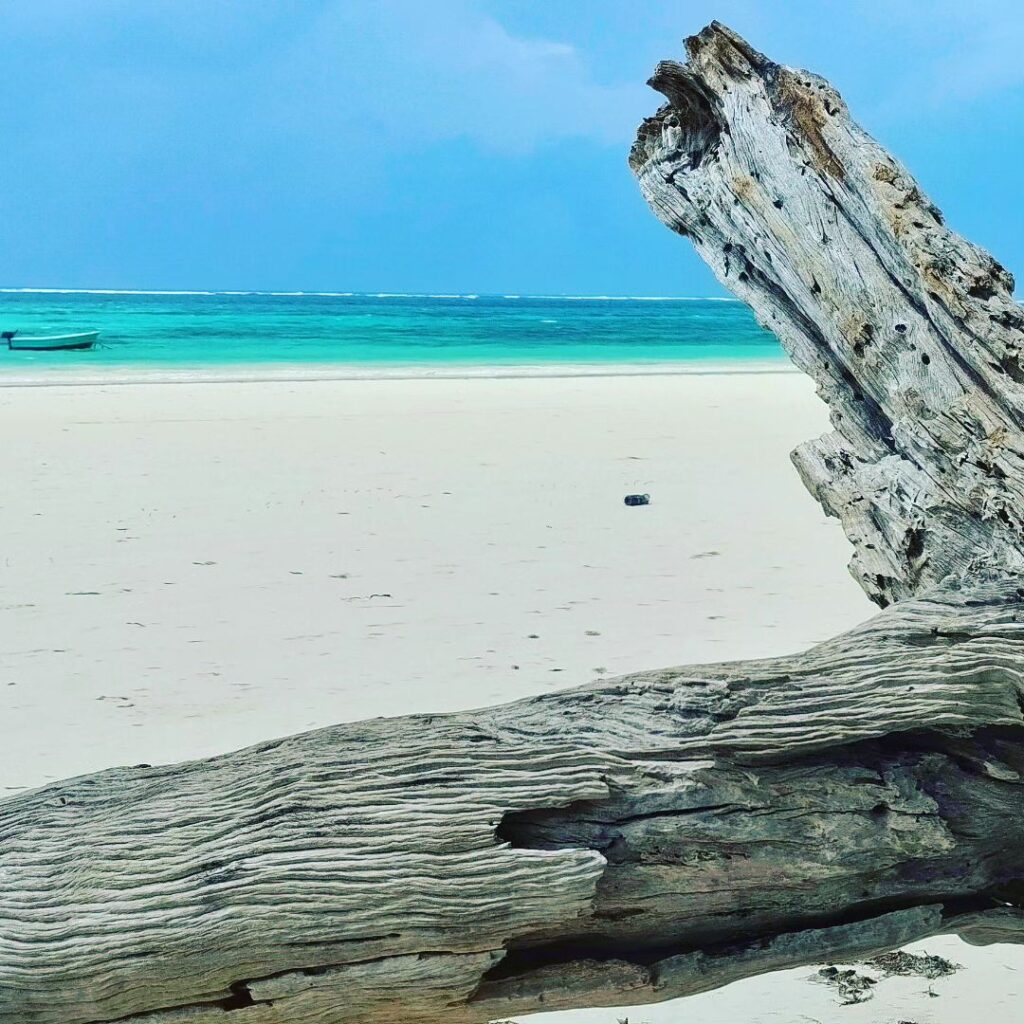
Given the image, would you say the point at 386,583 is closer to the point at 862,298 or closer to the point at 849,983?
the point at 849,983

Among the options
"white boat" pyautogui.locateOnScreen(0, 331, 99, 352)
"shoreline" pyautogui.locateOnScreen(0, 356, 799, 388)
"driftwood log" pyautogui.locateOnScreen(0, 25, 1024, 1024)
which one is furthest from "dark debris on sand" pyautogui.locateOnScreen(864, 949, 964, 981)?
"white boat" pyautogui.locateOnScreen(0, 331, 99, 352)

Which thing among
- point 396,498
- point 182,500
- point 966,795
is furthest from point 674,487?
point 966,795

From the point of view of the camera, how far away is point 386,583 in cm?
721

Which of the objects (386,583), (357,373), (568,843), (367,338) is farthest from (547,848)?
(367,338)

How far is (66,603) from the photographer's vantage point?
6.75m

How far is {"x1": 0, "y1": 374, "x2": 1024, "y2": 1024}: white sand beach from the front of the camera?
4.80 metres

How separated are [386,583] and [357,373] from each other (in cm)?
1974

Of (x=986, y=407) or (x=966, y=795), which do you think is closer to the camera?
(x=966, y=795)

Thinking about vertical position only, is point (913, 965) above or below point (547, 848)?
below

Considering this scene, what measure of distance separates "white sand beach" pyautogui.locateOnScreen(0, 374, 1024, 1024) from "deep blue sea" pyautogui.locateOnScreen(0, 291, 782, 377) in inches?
488

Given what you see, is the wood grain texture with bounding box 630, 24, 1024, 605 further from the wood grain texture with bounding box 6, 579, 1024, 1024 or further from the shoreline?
the shoreline

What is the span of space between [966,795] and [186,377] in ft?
78.3

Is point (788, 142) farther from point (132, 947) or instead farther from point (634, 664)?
point (634, 664)

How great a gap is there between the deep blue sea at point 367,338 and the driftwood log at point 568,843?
2059 centimetres
